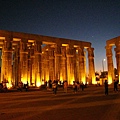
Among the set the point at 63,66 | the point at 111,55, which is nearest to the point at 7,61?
the point at 63,66

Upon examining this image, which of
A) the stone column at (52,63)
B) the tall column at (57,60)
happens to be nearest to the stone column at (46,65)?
the stone column at (52,63)

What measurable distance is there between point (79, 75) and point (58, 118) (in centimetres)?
2959

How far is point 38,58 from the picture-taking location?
29.5m

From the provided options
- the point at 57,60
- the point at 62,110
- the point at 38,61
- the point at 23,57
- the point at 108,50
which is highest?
the point at 108,50

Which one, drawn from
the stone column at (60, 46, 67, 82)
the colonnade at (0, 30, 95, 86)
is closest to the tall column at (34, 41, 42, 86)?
the colonnade at (0, 30, 95, 86)

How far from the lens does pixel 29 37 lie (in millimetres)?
29156

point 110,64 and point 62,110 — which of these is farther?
point 110,64

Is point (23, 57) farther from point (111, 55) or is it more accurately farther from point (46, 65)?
point (111, 55)

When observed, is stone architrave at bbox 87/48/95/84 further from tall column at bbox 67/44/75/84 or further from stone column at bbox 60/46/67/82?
stone column at bbox 60/46/67/82

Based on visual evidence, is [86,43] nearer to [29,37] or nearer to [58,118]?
[29,37]

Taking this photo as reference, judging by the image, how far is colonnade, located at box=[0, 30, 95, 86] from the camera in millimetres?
26797

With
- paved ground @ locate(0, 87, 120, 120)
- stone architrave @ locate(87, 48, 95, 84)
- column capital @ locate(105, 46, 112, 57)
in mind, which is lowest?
paved ground @ locate(0, 87, 120, 120)

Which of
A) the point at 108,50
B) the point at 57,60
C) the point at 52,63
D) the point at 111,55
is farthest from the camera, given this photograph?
the point at 52,63

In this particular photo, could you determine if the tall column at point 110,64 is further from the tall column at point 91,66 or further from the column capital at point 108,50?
the tall column at point 91,66
